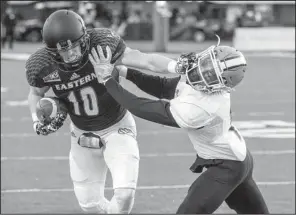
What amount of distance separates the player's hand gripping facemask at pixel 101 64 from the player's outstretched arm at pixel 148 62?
29 centimetres

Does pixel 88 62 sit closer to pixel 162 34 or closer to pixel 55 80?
pixel 55 80

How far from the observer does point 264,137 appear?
1001 centimetres

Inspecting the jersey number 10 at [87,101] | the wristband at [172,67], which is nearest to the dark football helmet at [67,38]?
the jersey number 10 at [87,101]

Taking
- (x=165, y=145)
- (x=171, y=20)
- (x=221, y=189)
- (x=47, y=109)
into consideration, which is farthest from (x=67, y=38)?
(x=171, y=20)

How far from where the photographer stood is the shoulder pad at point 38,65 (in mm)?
4914

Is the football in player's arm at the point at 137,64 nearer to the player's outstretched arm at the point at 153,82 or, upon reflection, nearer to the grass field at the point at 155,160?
the player's outstretched arm at the point at 153,82

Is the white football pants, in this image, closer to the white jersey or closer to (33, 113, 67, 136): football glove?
(33, 113, 67, 136): football glove

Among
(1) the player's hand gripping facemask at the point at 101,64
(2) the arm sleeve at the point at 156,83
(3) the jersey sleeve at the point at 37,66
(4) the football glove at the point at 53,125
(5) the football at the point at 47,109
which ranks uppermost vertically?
(1) the player's hand gripping facemask at the point at 101,64

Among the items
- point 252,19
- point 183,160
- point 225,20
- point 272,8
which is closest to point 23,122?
point 183,160

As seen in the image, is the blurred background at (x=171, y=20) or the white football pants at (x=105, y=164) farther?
the blurred background at (x=171, y=20)

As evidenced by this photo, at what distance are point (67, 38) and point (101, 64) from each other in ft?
0.92

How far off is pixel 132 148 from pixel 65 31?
38.5 inches

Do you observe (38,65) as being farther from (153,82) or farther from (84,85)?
(153,82)

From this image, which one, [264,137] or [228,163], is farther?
[264,137]
